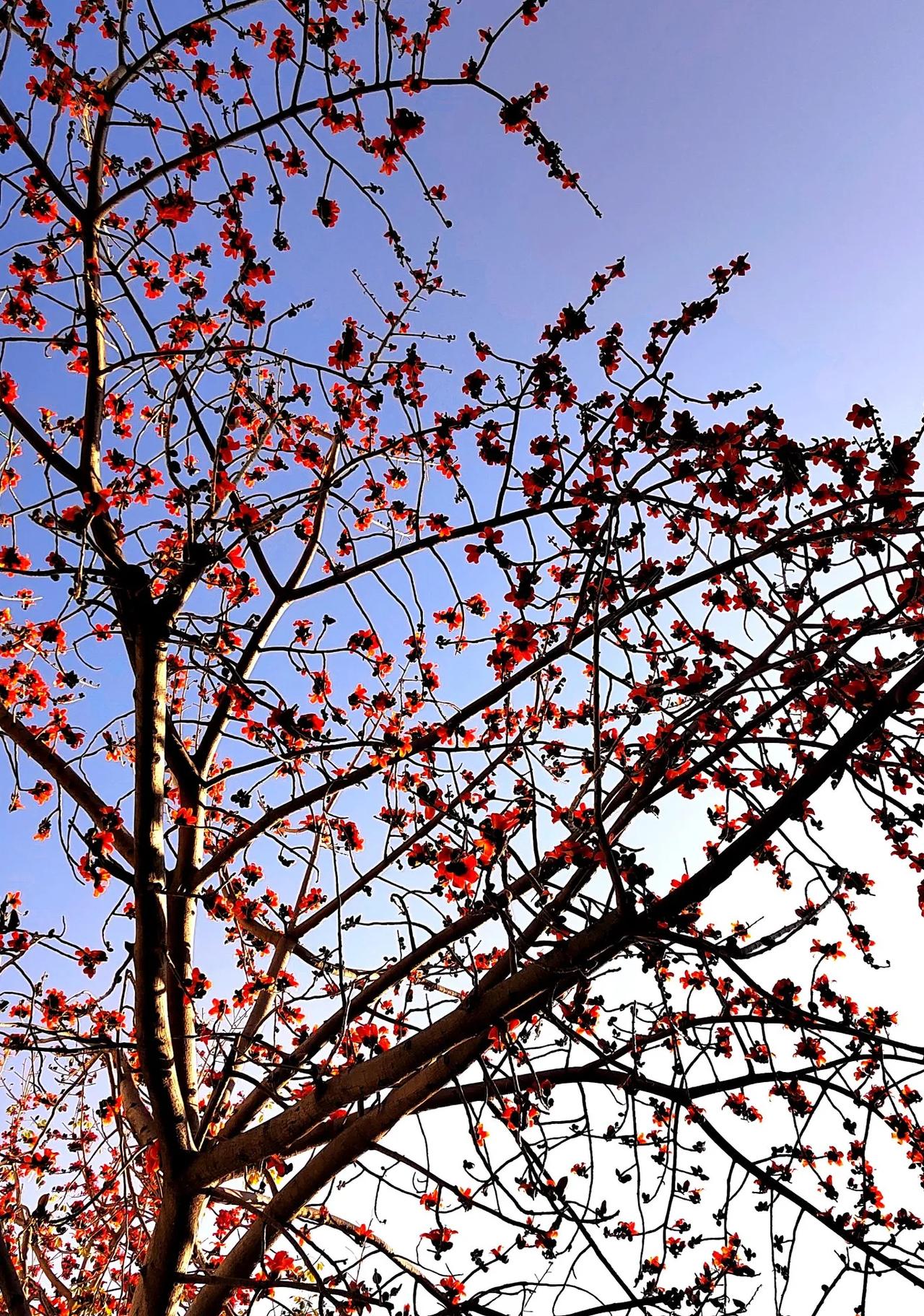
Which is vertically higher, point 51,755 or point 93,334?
point 93,334

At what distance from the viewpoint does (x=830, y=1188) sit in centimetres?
372

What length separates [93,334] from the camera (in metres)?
4.12

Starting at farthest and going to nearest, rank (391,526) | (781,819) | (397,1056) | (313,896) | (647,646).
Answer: (313,896) → (391,526) → (647,646) → (397,1056) → (781,819)

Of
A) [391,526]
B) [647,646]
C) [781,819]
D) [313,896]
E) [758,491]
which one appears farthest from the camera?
[313,896]

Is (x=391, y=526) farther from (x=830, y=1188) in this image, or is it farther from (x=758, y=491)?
(x=830, y=1188)

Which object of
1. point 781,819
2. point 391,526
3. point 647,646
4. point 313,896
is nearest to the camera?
point 781,819

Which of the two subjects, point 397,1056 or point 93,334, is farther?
point 93,334

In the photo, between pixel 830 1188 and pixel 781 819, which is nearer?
pixel 781 819

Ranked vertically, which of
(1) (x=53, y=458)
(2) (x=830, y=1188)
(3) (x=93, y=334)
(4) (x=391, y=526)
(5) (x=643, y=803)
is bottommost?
(2) (x=830, y=1188)

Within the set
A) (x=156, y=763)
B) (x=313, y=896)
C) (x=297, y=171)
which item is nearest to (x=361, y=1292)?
(x=313, y=896)

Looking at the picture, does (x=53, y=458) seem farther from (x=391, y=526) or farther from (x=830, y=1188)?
(x=830, y=1188)

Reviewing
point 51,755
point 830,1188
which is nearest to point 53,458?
point 51,755

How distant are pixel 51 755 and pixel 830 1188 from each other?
3955mm

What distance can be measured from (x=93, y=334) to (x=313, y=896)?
3.12m
